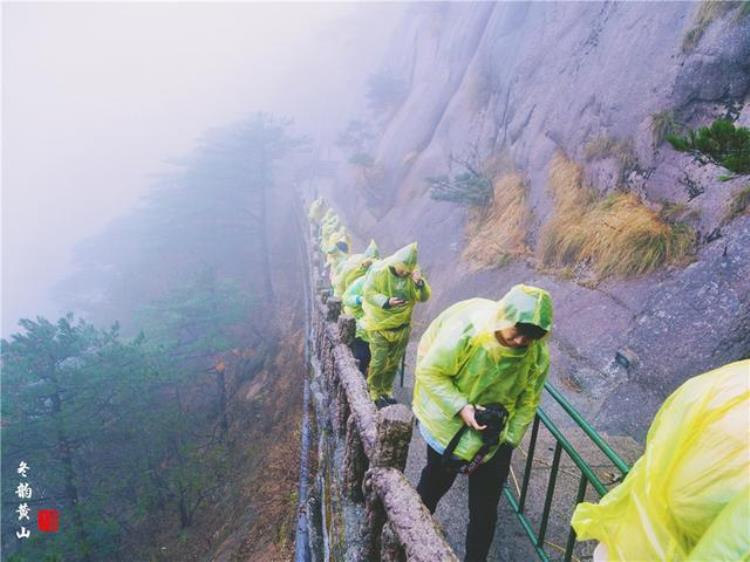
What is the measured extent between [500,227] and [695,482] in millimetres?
9103

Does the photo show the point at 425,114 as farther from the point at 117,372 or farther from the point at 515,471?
the point at 515,471

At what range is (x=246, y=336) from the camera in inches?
749

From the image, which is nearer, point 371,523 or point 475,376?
point 475,376

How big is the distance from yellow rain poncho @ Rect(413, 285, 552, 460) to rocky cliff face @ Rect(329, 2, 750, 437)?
310 centimetres

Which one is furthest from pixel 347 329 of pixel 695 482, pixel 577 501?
pixel 695 482

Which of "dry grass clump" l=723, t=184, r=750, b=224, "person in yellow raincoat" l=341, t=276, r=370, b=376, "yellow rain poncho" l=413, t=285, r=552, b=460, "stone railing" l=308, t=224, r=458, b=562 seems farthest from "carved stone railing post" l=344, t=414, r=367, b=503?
"dry grass clump" l=723, t=184, r=750, b=224

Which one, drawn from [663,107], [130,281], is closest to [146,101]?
[130,281]

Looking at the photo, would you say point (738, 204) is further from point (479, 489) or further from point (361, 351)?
point (479, 489)

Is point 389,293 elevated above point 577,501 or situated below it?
above

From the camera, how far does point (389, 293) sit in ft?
15.6

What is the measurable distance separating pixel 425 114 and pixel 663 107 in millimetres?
13890

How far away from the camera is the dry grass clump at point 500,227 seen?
9.18 m

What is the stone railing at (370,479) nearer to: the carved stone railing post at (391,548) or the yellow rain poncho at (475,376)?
the carved stone railing post at (391,548)

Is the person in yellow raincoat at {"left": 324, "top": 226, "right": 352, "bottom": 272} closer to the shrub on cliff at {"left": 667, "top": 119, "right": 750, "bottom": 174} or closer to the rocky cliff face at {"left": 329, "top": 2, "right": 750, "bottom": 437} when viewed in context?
the rocky cliff face at {"left": 329, "top": 2, "right": 750, "bottom": 437}
